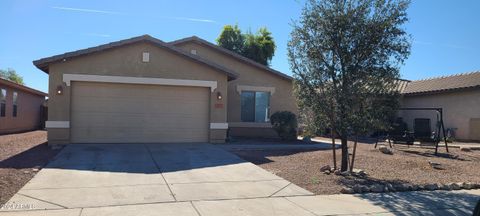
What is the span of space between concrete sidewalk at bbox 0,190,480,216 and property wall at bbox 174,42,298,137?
40.3 ft

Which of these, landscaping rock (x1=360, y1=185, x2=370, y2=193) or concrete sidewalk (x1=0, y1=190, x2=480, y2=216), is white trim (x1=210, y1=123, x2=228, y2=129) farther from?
concrete sidewalk (x1=0, y1=190, x2=480, y2=216)

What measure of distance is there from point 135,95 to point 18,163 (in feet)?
18.5

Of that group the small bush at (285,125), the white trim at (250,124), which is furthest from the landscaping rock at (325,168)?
the white trim at (250,124)

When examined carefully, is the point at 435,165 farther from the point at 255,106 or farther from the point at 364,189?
the point at 255,106

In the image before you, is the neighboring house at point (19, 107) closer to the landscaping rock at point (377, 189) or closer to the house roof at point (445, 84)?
the landscaping rock at point (377, 189)

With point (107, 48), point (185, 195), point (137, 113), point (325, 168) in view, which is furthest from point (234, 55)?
point (185, 195)

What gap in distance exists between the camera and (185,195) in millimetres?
7781

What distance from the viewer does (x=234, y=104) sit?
20.4m

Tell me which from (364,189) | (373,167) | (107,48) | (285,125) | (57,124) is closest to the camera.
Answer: (364,189)

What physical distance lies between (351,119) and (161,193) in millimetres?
4816

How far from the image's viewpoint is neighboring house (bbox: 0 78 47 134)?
20.0 meters

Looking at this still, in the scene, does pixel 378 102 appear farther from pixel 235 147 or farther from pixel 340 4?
pixel 235 147

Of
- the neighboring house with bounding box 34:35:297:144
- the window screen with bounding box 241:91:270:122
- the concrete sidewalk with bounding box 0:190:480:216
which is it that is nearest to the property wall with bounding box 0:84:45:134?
the neighboring house with bounding box 34:35:297:144

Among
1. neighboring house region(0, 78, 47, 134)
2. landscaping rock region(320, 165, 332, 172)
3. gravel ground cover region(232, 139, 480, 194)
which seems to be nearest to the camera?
gravel ground cover region(232, 139, 480, 194)
